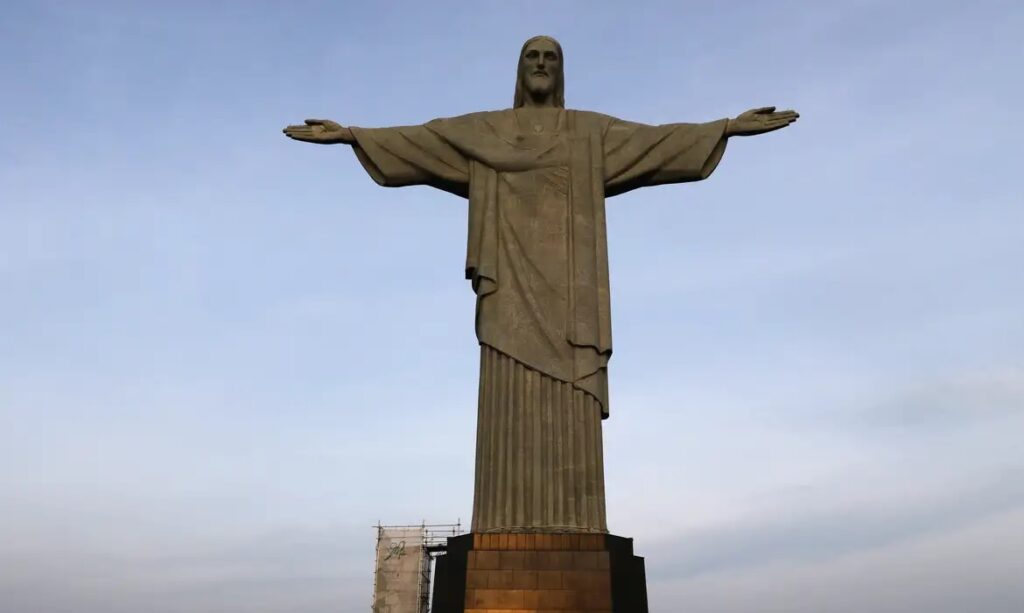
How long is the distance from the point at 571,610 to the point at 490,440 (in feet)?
7.36

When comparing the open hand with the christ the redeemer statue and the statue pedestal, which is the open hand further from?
the statue pedestal

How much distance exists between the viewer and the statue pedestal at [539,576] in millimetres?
10164

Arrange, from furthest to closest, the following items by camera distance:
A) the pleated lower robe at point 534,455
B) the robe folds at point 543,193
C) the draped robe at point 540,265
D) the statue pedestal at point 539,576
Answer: the robe folds at point 543,193, the draped robe at point 540,265, the pleated lower robe at point 534,455, the statue pedestal at point 539,576

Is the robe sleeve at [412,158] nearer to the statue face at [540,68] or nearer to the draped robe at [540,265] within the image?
the draped robe at [540,265]

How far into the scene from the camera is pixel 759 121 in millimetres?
12656

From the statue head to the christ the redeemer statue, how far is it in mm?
20

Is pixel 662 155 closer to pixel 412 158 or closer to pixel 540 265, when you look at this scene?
pixel 540 265

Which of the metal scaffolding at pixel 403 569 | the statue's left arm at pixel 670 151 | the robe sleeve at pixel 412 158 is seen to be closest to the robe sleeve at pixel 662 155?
the statue's left arm at pixel 670 151

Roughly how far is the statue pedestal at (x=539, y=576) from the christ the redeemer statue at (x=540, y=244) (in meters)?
0.23

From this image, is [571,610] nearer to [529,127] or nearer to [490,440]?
[490,440]

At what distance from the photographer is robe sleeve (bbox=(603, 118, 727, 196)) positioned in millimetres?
12711

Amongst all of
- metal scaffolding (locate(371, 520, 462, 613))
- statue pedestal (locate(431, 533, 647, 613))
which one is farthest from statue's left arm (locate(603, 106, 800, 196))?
metal scaffolding (locate(371, 520, 462, 613))

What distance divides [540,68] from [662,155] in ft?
7.09

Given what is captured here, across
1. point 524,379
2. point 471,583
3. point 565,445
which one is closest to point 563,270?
point 524,379
